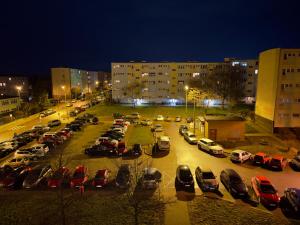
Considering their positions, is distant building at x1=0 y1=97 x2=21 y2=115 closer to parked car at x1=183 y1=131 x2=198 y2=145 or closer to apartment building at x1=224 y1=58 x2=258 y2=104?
parked car at x1=183 y1=131 x2=198 y2=145

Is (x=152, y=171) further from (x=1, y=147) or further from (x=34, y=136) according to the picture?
(x=34, y=136)

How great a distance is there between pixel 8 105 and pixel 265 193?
58790mm

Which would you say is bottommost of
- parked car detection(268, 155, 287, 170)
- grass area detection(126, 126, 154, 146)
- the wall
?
grass area detection(126, 126, 154, 146)

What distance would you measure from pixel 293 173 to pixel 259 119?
70.0 ft

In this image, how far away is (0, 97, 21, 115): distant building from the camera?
53844 millimetres

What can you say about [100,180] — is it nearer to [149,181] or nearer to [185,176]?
[149,181]

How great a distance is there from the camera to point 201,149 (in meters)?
27.0

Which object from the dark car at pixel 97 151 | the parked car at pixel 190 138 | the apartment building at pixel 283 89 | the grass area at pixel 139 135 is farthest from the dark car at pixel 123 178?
the apartment building at pixel 283 89

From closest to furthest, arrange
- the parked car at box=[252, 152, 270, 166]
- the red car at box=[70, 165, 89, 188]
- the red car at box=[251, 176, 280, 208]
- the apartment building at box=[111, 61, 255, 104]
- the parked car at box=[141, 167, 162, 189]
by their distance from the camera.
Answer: the red car at box=[251, 176, 280, 208] < the parked car at box=[141, 167, 162, 189] < the red car at box=[70, 165, 89, 188] < the parked car at box=[252, 152, 270, 166] < the apartment building at box=[111, 61, 255, 104]

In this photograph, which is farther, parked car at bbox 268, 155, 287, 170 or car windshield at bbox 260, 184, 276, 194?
parked car at bbox 268, 155, 287, 170

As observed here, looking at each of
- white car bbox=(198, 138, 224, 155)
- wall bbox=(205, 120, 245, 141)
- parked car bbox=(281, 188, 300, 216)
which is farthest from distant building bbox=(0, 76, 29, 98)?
parked car bbox=(281, 188, 300, 216)

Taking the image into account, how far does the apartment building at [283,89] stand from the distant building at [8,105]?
2186 inches

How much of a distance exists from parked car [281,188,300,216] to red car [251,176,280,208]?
55 centimetres

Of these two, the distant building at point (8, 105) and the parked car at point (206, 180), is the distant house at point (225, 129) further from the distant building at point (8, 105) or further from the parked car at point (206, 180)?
the distant building at point (8, 105)
